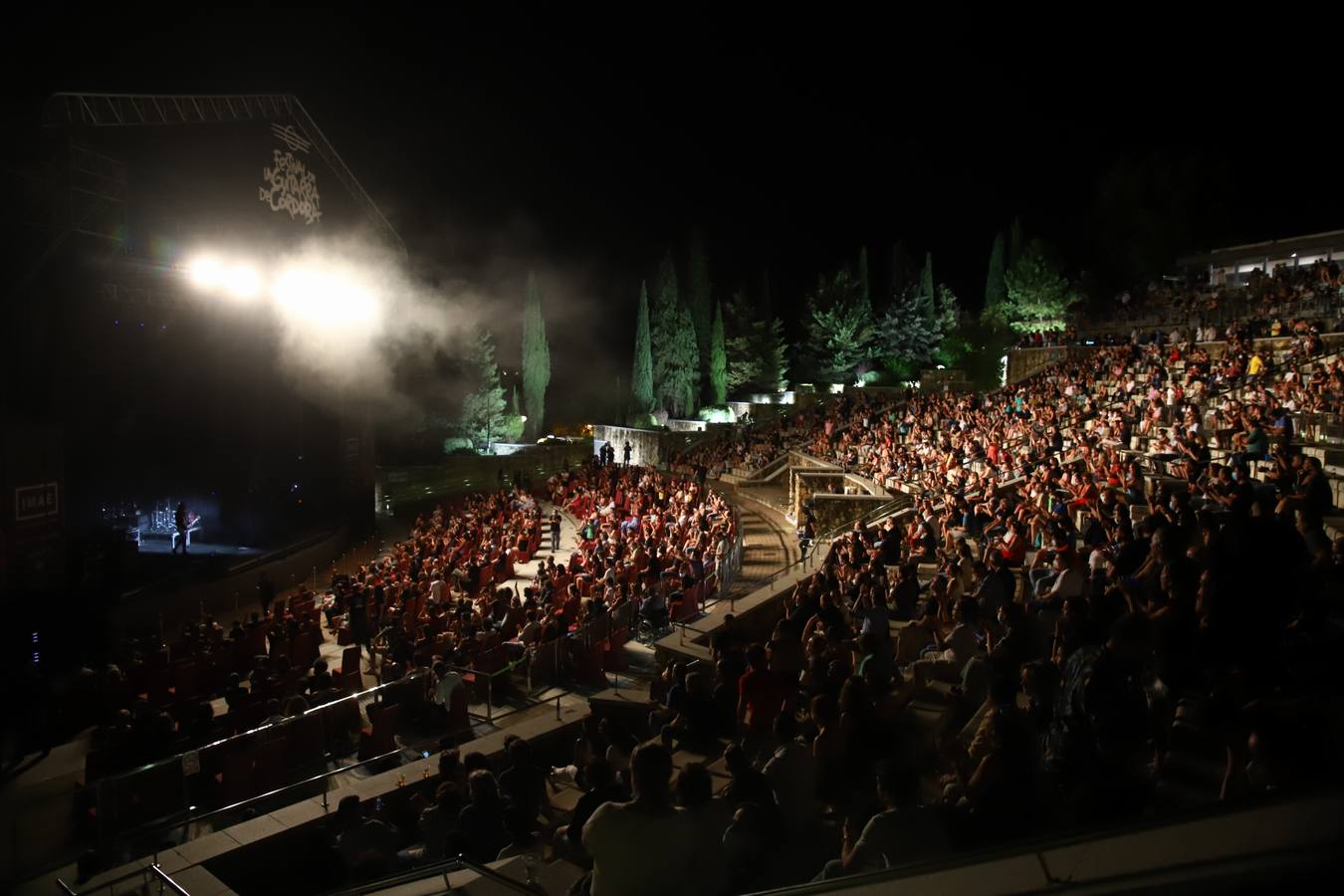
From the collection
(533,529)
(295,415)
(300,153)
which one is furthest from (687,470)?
(300,153)

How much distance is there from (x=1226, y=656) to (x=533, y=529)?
1694 cm

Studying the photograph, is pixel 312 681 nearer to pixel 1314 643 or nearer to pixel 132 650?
pixel 132 650

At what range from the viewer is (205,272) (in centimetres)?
1716

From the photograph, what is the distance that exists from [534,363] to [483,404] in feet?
18.0

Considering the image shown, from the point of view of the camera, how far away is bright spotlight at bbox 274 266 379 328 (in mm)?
20250

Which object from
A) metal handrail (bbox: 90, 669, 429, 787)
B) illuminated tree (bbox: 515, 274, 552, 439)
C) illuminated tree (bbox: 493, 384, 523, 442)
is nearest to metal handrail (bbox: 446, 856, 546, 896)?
metal handrail (bbox: 90, 669, 429, 787)

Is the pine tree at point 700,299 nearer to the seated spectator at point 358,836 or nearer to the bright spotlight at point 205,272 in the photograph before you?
the bright spotlight at point 205,272

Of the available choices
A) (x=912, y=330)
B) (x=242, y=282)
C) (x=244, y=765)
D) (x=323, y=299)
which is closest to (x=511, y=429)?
(x=323, y=299)

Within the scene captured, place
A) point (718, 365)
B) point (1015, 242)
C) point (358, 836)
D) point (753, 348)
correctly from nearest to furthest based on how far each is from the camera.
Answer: point (358, 836) → point (718, 365) → point (753, 348) → point (1015, 242)

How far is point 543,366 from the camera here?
44.9 meters

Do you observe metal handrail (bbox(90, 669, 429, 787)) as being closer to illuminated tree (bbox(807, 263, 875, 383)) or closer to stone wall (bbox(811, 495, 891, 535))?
stone wall (bbox(811, 495, 891, 535))

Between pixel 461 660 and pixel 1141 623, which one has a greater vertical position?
pixel 1141 623

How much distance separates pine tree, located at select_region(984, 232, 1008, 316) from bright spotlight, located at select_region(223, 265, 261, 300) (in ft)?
133

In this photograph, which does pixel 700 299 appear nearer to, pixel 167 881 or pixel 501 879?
pixel 167 881
